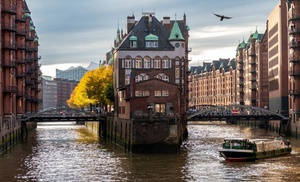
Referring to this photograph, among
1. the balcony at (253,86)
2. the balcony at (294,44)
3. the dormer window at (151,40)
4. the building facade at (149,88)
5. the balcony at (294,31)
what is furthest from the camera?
the balcony at (253,86)

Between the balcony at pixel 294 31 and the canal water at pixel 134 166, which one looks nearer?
the canal water at pixel 134 166

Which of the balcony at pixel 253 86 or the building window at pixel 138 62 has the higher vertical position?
the building window at pixel 138 62

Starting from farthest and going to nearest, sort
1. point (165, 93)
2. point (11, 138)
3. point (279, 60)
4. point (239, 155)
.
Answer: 1. point (279, 60)
2. point (11, 138)
3. point (165, 93)
4. point (239, 155)

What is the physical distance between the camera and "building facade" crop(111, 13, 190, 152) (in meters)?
72.2

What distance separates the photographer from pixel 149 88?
7850cm

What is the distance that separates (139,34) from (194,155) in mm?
34487

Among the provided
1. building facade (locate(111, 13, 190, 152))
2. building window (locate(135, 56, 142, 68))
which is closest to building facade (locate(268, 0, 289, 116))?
building facade (locate(111, 13, 190, 152))

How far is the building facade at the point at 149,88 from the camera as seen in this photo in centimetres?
7225

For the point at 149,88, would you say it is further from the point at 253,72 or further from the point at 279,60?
the point at 253,72

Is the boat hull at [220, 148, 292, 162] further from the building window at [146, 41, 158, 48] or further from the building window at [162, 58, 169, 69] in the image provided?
the building window at [146, 41, 158, 48]

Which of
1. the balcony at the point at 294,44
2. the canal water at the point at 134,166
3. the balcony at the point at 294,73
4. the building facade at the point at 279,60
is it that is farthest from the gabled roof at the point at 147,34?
the building facade at the point at 279,60

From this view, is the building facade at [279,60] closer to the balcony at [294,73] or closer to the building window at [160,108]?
the balcony at [294,73]

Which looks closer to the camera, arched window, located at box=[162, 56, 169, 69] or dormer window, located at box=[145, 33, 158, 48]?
dormer window, located at box=[145, 33, 158, 48]

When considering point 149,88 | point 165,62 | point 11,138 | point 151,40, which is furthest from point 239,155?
point 151,40
